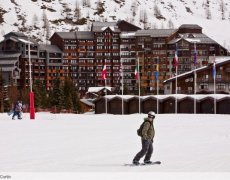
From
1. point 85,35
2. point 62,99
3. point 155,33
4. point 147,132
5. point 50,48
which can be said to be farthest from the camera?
point 85,35

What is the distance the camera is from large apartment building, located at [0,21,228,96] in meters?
134

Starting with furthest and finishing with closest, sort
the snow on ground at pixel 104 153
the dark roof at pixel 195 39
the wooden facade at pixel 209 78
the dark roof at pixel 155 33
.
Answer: the dark roof at pixel 155 33, the dark roof at pixel 195 39, the wooden facade at pixel 209 78, the snow on ground at pixel 104 153

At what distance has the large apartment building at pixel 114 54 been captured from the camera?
133875mm

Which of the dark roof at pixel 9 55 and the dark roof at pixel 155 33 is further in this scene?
the dark roof at pixel 155 33

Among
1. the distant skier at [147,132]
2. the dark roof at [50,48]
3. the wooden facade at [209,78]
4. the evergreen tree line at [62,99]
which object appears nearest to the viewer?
the distant skier at [147,132]

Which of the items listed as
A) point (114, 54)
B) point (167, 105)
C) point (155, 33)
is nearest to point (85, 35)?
Answer: point (114, 54)

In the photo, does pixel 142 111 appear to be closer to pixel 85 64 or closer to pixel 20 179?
pixel 20 179

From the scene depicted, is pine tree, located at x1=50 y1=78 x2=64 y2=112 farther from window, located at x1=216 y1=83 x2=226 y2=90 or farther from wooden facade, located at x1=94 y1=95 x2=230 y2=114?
window, located at x1=216 y1=83 x2=226 y2=90

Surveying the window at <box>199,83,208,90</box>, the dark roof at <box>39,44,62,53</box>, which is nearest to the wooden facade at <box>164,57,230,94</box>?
the window at <box>199,83,208,90</box>

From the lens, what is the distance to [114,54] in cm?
13700

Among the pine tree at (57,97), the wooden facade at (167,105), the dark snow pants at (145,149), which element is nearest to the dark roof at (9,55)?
the pine tree at (57,97)

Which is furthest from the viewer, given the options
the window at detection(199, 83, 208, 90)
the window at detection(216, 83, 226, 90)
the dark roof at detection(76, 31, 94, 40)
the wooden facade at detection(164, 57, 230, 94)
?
the dark roof at detection(76, 31, 94, 40)

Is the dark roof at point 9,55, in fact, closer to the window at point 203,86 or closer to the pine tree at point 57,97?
the pine tree at point 57,97

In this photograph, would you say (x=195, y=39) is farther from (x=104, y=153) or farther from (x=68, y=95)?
(x=104, y=153)
